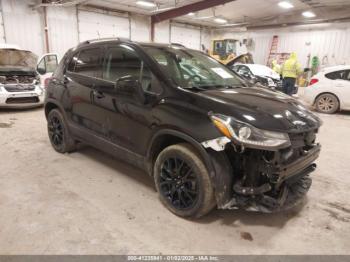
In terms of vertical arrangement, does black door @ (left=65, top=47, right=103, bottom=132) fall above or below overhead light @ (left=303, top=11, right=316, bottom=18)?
below

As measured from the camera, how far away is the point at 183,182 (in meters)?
2.34

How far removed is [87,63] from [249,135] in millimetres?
2213

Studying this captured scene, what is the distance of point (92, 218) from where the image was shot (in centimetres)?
239

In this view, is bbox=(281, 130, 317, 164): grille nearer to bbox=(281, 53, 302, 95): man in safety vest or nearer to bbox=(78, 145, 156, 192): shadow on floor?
bbox=(78, 145, 156, 192): shadow on floor

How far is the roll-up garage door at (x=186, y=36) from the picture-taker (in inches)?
610

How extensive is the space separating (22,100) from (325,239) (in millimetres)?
6967

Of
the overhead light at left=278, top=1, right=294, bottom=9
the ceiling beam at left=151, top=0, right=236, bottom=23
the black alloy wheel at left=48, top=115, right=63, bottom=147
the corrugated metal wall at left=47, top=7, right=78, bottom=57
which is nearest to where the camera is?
the black alloy wheel at left=48, top=115, right=63, bottom=147

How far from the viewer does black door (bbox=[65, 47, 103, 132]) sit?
3.07m

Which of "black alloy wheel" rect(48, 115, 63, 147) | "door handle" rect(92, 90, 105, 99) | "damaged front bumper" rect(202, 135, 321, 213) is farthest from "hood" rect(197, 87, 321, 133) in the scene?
"black alloy wheel" rect(48, 115, 63, 147)

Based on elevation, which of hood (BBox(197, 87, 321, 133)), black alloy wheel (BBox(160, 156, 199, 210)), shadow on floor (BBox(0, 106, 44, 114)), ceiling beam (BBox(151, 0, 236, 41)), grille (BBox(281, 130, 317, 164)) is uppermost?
ceiling beam (BBox(151, 0, 236, 41))

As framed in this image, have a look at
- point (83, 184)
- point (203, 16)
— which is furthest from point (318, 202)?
point (203, 16)

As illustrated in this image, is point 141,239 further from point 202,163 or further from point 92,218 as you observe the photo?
point 202,163

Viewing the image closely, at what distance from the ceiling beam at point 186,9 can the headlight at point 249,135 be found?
894cm

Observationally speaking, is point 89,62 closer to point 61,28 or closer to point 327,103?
point 327,103
